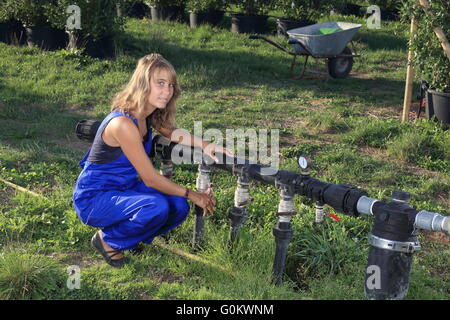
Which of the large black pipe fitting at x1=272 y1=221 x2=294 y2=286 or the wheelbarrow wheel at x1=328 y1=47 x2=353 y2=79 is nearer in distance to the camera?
the large black pipe fitting at x1=272 y1=221 x2=294 y2=286

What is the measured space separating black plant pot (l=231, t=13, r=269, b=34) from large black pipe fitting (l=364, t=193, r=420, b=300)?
35.7ft

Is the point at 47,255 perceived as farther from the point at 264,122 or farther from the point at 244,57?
the point at 244,57

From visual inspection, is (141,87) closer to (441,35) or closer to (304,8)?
(441,35)

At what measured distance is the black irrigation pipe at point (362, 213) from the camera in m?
3.00

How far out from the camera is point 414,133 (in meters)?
6.67

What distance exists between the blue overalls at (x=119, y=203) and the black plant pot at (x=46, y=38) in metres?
7.42

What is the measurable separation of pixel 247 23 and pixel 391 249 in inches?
434

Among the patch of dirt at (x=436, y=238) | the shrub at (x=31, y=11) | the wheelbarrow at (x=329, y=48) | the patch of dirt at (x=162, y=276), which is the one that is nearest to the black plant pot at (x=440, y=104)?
the wheelbarrow at (x=329, y=48)

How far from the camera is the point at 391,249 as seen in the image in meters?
3.04

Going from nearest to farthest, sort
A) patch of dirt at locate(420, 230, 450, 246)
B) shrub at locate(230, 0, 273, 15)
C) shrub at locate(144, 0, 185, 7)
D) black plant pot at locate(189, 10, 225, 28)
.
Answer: patch of dirt at locate(420, 230, 450, 246) → shrub at locate(230, 0, 273, 15) → black plant pot at locate(189, 10, 225, 28) → shrub at locate(144, 0, 185, 7)

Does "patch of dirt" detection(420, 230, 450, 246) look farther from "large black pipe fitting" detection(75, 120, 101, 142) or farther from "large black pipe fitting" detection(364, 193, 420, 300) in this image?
"large black pipe fitting" detection(75, 120, 101, 142)

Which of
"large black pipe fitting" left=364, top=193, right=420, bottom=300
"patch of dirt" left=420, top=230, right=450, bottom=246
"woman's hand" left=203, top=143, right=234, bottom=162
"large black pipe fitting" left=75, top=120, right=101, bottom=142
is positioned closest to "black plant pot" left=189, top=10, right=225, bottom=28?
"large black pipe fitting" left=75, top=120, right=101, bottom=142

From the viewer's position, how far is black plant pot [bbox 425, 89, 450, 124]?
7.14 m

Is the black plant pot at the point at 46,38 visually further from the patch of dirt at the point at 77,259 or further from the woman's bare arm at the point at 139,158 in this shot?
the woman's bare arm at the point at 139,158
